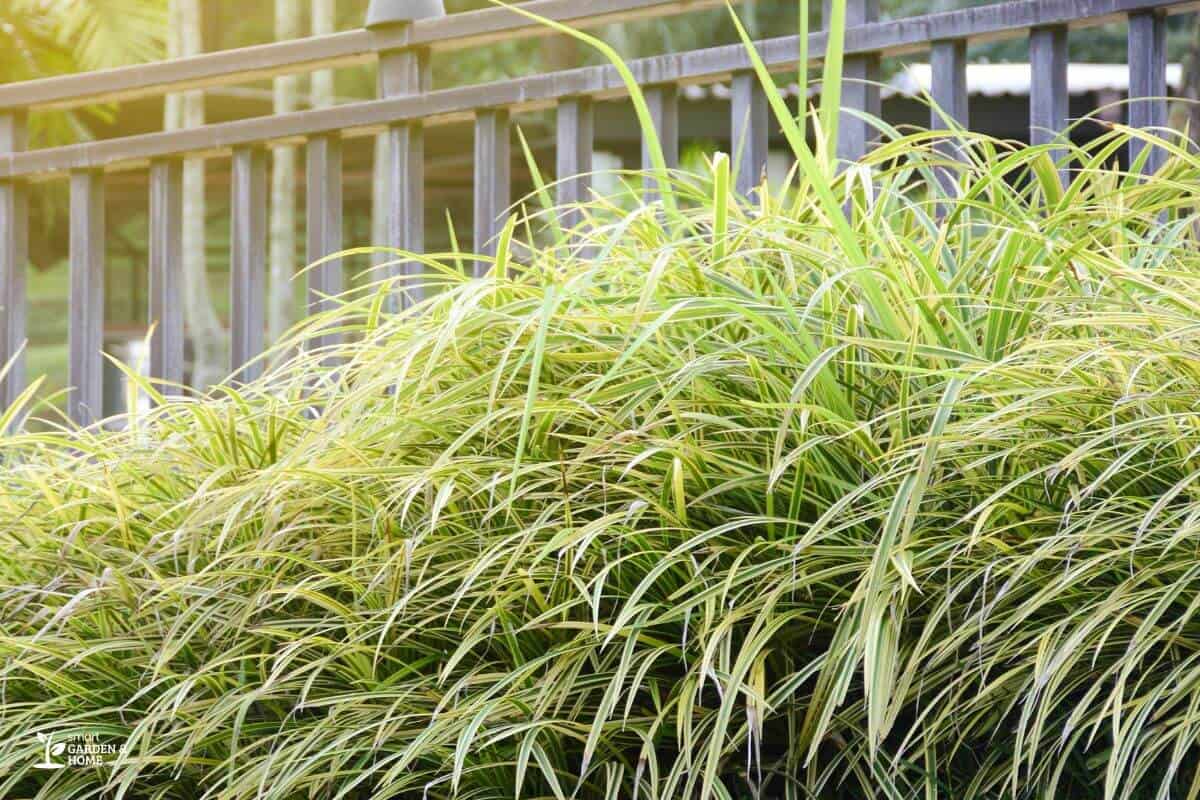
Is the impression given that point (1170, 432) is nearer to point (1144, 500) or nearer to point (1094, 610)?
point (1144, 500)

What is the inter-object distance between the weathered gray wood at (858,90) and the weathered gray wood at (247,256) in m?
1.67

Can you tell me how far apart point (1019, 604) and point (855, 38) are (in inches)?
67.0

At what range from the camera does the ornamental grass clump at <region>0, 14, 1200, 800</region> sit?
64.7 inches

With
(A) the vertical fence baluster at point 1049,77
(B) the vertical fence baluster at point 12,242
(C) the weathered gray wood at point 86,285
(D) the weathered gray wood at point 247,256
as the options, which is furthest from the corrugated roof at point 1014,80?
(A) the vertical fence baluster at point 1049,77

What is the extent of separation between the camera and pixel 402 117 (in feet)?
12.2

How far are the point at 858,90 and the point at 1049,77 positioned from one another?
440mm

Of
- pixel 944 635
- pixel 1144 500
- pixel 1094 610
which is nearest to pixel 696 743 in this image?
pixel 944 635

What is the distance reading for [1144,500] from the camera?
165 cm

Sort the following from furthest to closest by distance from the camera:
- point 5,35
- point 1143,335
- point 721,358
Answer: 1. point 5,35
2. point 721,358
3. point 1143,335


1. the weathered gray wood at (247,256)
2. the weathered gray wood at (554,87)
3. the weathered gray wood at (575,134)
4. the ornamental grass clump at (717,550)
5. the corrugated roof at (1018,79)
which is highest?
the corrugated roof at (1018,79)

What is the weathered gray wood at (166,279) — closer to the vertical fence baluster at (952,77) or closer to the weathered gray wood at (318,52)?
the weathered gray wood at (318,52)

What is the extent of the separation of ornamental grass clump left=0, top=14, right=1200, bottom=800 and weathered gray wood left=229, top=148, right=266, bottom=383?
5.00 ft

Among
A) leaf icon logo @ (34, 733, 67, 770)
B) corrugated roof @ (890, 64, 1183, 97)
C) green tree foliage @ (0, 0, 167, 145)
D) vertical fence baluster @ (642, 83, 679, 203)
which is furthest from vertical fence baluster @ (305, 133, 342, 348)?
green tree foliage @ (0, 0, 167, 145)

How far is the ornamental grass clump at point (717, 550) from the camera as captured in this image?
1.64 metres
